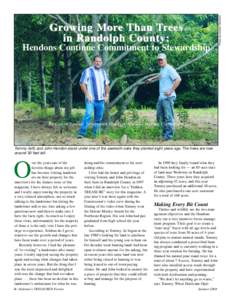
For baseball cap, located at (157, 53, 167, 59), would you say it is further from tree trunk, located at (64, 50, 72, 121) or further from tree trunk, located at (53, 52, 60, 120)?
tree trunk, located at (53, 52, 60, 120)

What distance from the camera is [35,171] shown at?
9.40 meters

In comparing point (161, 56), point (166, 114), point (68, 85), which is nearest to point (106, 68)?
point (68, 85)

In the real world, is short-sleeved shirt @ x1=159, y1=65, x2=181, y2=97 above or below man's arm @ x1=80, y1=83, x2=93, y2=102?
above

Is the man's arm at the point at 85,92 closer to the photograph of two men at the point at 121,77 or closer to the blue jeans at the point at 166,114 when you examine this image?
the photograph of two men at the point at 121,77

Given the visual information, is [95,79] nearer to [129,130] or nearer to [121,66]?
[121,66]

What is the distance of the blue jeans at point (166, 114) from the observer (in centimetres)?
953

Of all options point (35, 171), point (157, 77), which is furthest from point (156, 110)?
point (35, 171)

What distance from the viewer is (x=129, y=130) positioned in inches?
377

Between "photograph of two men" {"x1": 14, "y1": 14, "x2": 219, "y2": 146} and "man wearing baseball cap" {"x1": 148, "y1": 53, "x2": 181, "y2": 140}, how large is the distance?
0.5 inches

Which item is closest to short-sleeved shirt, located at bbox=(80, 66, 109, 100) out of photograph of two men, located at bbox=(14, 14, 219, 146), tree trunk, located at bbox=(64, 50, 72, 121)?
photograph of two men, located at bbox=(14, 14, 219, 146)

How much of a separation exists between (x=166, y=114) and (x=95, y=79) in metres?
1.08

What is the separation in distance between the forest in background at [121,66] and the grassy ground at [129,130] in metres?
0.11

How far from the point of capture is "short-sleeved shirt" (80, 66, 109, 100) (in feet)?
31.3

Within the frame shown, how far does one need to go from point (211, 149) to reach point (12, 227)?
2.87 metres
